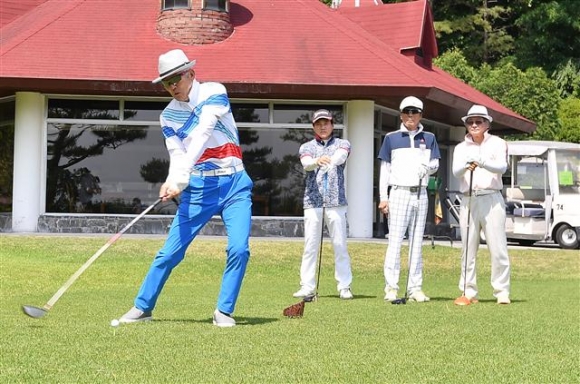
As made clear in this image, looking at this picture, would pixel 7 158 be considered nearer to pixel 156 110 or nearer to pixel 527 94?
pixel 156 110

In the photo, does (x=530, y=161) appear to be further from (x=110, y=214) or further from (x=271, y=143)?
(x=110, y=214)

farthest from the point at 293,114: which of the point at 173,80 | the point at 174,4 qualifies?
the point at 173,80

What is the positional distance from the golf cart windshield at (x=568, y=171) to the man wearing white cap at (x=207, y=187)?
17.7m

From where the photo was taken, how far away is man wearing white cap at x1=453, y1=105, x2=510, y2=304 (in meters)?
10.2

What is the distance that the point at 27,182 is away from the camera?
21.0m

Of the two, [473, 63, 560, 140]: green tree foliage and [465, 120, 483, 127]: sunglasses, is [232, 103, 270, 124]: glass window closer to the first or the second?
[465, 120, 483, 127]: sunglasses

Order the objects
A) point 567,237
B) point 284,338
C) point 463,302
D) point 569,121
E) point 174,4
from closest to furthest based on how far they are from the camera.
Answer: point 284,338 → point 463,302 → point 174,4 → point 567,237 → point 569,121

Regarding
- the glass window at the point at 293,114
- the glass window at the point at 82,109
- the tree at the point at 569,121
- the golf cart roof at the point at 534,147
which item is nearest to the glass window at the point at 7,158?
the glass window at the point at 82,109

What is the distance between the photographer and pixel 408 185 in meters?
10.3

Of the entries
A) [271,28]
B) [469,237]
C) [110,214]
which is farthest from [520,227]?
[469,237]

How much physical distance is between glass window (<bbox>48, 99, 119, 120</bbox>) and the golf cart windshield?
1071 centimetres

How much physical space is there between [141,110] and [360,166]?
15.9 feet

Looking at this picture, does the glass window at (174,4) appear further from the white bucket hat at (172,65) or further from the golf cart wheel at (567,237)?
the white bucket hat at (172,65)

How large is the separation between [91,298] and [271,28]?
12.8 m
